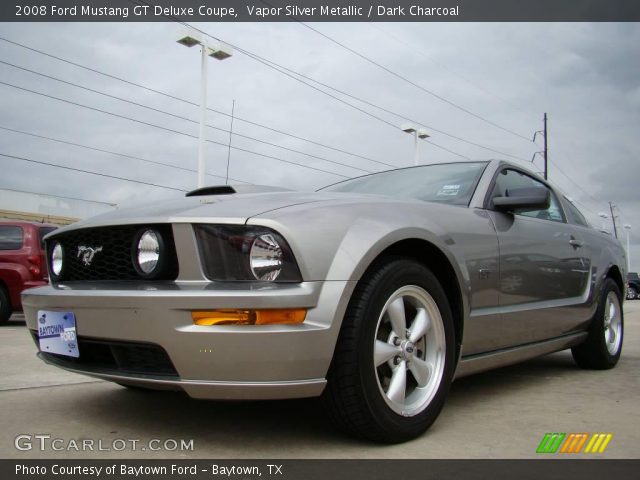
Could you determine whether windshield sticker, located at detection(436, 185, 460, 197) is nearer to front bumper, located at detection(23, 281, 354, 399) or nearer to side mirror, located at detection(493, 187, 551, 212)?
side mirror, located at detection(493, 187, 551, 212)

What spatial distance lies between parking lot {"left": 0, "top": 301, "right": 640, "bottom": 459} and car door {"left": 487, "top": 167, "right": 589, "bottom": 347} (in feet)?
1.29

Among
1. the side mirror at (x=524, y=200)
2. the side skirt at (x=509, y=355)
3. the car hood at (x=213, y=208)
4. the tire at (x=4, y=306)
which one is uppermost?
the side mirror at (x=524, y=200)

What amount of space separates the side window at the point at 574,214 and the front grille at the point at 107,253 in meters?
3.11

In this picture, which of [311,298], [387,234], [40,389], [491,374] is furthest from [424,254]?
[40,389]

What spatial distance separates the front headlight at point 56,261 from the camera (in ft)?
8.68

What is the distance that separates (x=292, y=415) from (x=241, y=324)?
89 centimetres

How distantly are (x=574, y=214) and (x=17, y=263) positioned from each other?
655cm

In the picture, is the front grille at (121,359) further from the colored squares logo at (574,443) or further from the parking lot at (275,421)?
the colored squares logo at (574,443)

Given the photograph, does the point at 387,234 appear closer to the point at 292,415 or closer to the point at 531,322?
the point at 292,415

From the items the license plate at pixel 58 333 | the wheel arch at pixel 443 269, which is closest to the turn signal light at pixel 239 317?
the license plate at pixel 58 333

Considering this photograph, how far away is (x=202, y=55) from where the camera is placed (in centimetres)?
1314

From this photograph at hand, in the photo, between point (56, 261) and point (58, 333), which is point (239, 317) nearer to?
point (58, 333)

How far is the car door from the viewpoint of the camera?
3084 mm

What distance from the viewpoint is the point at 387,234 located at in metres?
2.35
